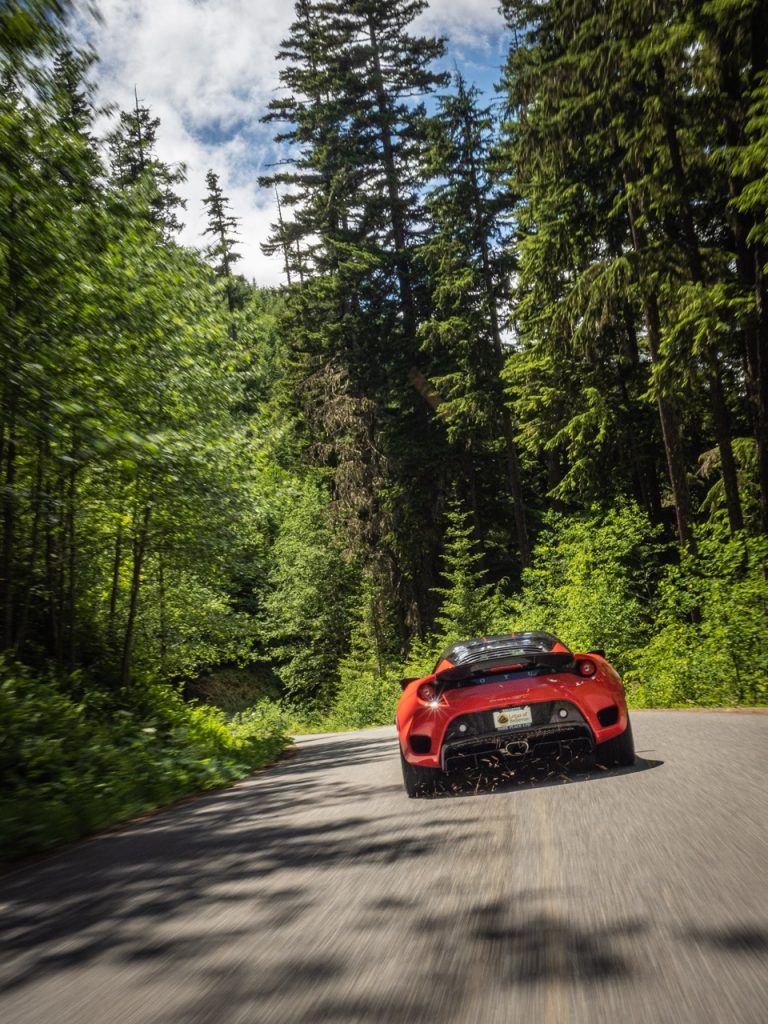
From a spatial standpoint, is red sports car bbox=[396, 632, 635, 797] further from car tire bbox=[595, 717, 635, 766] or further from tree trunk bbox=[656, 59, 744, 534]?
tree trunk bbox=[656, 59, 744, 534]

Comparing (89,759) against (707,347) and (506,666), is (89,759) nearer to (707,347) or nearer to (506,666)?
(506,666)

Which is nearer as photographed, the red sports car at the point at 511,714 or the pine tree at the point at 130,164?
the red sports car at the point at 511,714

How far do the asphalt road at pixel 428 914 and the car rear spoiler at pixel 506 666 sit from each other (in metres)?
0.85

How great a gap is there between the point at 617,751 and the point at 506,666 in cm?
113

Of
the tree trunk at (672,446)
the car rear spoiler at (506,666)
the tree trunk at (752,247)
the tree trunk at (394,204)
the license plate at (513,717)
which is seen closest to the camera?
the license plate at (513,717)

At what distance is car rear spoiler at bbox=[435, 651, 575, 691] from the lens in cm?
650

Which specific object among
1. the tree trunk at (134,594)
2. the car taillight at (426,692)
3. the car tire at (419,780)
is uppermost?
the tree trunk at (134,594)

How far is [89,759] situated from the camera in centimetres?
884

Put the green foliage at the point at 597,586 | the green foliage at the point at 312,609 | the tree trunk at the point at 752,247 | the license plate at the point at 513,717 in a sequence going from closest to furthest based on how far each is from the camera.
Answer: the license plate at the point at 513,717 → the tree trunk at the point at 752,247 → the green foliage at the point at 597,586 → the green foliage at the point at 312,609

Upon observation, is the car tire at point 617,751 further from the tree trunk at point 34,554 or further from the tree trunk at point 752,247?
the tree trunk at point 752,247

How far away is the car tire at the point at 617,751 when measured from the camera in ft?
21.6

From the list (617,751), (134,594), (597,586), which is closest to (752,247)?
(597,586)

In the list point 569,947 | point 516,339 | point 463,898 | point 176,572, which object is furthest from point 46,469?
point 516,339

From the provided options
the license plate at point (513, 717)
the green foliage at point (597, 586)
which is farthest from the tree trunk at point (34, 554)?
the green foliage at point (597, 586)
